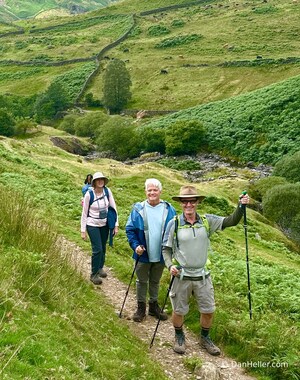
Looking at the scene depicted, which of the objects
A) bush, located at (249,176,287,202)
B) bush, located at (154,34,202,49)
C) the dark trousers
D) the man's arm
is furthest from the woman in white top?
bush, located at (154,34,202,49)

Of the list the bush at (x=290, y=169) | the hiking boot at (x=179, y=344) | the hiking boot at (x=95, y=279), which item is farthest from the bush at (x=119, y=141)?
the hiking boot at (x=179, y=344)

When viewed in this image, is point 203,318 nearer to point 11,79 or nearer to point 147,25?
point 11,79

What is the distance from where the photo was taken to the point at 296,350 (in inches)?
347

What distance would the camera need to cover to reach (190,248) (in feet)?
27.1

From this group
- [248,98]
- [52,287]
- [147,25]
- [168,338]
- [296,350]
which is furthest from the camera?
[147,25]

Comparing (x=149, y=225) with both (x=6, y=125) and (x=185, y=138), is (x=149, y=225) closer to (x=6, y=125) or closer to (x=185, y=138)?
(x=185, y=138)

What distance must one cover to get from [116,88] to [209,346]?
108567 millimetres

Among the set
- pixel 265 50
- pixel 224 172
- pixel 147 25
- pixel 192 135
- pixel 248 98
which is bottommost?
pixel 224 172

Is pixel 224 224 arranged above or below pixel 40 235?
above

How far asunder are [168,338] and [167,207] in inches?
115

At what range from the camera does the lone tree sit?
113 meters

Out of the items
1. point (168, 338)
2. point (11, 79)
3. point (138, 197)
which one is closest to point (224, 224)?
point (168, 338)

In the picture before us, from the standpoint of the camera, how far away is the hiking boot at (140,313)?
32.3 ft

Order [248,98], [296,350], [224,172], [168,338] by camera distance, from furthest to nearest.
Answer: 1. [248,98]
2. [224,172]
3. [168,338]
4. [296,350]
